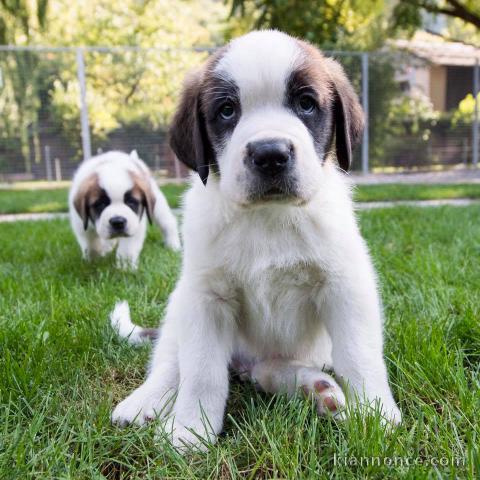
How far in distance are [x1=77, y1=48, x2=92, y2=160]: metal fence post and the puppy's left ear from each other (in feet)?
32.4

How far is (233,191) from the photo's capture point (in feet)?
6.12

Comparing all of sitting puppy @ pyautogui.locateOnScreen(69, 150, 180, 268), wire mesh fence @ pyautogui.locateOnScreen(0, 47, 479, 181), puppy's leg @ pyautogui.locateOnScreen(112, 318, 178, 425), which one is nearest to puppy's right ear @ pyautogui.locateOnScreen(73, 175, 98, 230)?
sitting puppy @ pyautogui.locateOnScreen(69, 150, 180, 268)

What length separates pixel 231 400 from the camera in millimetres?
2033

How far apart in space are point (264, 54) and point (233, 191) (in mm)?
481

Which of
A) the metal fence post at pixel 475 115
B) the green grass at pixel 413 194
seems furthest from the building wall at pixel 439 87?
the green grass at pixel 413 194

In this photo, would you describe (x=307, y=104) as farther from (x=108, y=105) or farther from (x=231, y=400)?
(x=108, y=105)

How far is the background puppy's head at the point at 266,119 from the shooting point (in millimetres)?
1816

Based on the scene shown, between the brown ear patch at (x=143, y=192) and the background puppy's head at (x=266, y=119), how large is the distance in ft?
9.03

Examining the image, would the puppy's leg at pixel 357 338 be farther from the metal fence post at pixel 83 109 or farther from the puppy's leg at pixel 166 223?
the metal fence post at pixel 83 109

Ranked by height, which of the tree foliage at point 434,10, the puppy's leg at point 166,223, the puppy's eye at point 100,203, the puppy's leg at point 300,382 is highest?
the tree foliage at point 434,10

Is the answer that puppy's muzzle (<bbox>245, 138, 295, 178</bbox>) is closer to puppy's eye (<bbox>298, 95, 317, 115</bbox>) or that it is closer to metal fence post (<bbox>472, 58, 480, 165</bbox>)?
puppy's eye (<bbox>298, 95, 317, 115</bbox>)

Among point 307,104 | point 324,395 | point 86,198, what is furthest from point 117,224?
point 324,395

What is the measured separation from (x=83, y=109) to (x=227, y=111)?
397 inches

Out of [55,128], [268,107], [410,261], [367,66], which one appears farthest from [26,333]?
[367,66]
